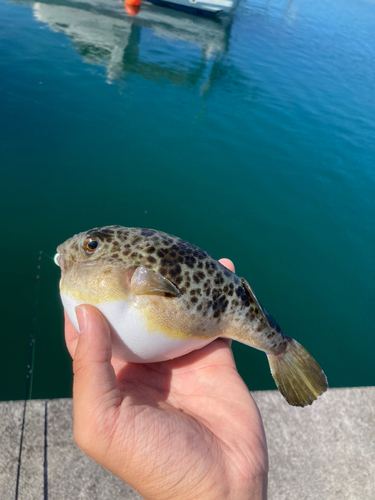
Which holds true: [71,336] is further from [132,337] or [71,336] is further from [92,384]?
[92,384]

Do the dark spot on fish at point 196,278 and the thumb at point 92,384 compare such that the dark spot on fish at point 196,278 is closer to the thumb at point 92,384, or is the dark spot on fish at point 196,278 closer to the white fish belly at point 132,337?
the white fish belly at point 132,337

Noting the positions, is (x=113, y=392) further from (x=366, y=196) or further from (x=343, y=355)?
(x=366, y=196)

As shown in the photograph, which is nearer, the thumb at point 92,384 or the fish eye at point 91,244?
the thumb at point 92,384

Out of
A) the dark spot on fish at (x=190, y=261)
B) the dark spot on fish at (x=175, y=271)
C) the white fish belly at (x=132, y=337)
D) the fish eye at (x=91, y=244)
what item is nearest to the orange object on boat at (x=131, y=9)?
the fish eye at (x=91, y=244)

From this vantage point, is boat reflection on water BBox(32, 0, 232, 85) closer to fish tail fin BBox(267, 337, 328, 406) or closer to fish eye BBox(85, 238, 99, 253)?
fish eye BBox(85, 238, 99, 253)

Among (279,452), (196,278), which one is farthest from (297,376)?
(196,278)

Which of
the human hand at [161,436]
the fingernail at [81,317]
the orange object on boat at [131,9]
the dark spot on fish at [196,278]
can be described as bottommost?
the human hand at [161,436]

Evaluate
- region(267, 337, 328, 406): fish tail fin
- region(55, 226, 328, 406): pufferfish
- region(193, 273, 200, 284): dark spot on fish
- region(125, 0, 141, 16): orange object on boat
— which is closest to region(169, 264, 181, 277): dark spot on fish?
region(55, 226, 328, 406): pufferfish

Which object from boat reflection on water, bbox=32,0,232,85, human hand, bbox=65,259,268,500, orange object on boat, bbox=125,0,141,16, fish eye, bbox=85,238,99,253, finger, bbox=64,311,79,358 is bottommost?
finger, bbox=64,311,79,358
